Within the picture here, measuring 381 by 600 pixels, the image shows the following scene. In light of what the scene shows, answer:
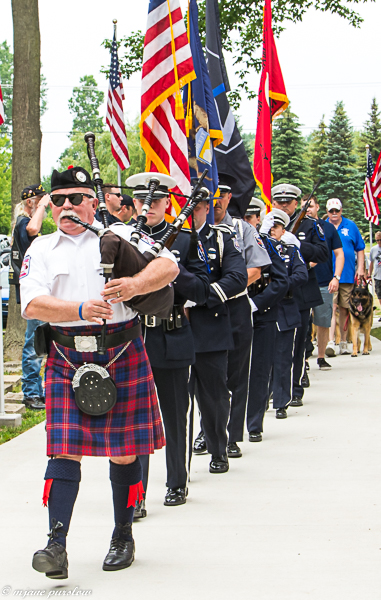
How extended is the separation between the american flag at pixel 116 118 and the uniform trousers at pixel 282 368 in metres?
6.63

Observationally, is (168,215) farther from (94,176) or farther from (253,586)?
(253,586)

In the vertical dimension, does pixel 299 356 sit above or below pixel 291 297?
below

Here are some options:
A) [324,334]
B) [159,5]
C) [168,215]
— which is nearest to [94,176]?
[168,215]

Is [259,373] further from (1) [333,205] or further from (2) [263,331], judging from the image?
(1) [333,205]

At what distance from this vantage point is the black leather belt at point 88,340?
3.90 meters

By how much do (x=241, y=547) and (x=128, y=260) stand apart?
5.45 ft

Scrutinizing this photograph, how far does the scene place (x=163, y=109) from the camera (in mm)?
6719

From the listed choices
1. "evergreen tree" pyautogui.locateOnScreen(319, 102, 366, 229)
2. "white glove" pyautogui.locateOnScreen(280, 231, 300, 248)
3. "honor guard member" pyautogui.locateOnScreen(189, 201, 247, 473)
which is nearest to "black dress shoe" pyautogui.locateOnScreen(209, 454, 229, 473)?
"honor guard member" pyautogui.locateOnScreen(189, 201, 247, 473)

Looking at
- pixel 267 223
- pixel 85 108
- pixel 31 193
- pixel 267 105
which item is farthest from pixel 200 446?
pixel 85 108

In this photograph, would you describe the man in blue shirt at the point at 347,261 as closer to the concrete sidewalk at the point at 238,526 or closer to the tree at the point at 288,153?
the concrete sidewalk at the point at 238,526

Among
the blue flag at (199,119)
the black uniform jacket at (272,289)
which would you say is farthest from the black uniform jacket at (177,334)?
the black uniform jacket at (272,289)

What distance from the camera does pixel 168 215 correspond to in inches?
231

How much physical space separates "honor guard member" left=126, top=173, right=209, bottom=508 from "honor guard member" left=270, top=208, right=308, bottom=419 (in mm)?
2955

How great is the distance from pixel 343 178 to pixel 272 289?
4993 cm
